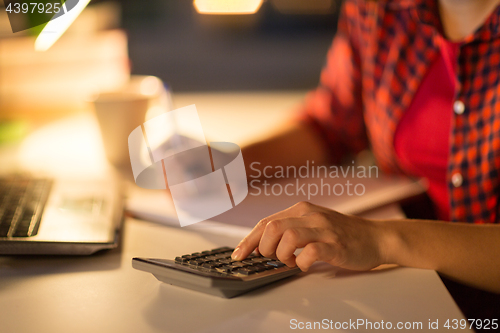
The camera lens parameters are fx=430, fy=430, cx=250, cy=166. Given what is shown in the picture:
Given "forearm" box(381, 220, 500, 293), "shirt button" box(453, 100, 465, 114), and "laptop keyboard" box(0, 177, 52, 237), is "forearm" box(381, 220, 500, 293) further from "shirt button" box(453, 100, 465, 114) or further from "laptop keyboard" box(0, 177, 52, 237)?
"laptop keyboard" box(0, 177, 52, 237)

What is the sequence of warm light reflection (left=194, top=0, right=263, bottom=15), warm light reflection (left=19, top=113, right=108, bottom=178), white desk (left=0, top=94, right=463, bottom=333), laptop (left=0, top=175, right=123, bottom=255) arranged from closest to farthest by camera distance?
white desk (left=0, top=94, right=463, bottom=333) → laptop (left=0, top=175, right=123, bottom=255) → warm light reflection (left=194, top=0, right=263, bottom=15) → warm light reflection (left=19, top=113, right=108, bottom=178)

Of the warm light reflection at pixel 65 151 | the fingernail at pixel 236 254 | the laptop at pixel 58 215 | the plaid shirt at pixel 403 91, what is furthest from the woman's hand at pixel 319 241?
the warm light reflection at pixel 65 151

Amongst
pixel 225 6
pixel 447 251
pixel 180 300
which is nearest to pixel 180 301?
pixel 180 300

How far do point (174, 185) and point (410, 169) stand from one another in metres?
0.39

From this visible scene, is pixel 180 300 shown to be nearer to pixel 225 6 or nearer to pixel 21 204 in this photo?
pixel 21 204

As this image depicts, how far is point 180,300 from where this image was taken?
1.15ft

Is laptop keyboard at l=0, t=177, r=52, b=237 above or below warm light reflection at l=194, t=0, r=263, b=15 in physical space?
below

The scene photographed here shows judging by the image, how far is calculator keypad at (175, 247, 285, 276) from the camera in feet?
1.20

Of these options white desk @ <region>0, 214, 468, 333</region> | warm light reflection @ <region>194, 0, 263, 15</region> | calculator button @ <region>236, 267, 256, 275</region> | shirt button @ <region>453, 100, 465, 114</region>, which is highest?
warm light reflection @ <region>194, 0, 263, 15</region>

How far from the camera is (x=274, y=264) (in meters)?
0.39

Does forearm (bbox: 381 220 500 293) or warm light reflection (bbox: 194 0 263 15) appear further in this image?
warm light reflection (bbox: 194 0 263 15)

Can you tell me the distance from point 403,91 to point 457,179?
0.17 metres

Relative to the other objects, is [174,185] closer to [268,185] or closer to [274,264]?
[268,185]

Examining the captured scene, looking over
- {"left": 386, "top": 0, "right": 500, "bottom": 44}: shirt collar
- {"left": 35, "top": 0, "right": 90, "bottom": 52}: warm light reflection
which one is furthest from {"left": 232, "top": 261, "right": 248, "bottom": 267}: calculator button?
{"left": 386, "top": 0, "right": 500, "bottom": 44}: shirt collar
